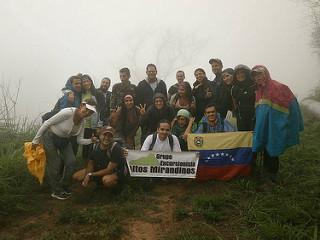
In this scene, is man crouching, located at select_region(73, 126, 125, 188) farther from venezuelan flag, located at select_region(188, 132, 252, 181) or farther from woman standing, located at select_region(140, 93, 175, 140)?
venezuelan flag, located at select_region(188, 132, 252, 181)

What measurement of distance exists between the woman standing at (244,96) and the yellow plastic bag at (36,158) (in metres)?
3.75

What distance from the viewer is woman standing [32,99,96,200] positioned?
5.95 metres

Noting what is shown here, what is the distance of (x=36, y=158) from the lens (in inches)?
235

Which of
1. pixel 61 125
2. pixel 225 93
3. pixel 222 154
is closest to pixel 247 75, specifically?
pixel 225 93

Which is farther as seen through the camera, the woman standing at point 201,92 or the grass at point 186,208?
the woman standing at point 201,92

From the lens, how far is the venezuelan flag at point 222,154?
655cm

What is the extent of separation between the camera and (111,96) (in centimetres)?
805

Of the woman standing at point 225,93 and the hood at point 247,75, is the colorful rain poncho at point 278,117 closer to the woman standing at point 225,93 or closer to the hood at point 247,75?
the hood at point 247,75

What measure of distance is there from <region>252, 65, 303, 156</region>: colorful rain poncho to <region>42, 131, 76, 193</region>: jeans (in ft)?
11.5

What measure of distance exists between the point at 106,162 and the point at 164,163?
3.61ft

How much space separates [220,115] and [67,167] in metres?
3.23

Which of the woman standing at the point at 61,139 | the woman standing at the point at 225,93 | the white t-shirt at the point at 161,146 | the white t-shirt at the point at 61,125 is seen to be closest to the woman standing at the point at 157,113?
the white t-shirt at the point at 161,146

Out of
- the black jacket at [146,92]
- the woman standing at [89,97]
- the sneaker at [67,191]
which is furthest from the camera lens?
the black jacket at [146,92]

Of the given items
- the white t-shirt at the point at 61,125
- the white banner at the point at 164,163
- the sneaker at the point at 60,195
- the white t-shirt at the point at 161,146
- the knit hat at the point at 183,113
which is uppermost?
the knit hat at the point at 183,113
